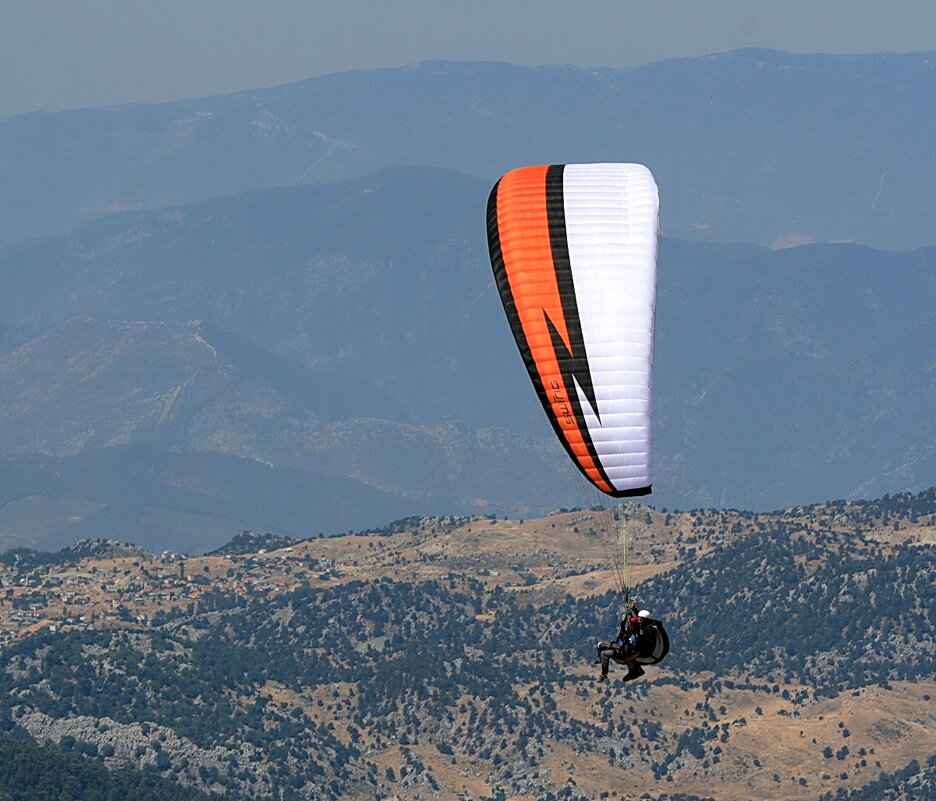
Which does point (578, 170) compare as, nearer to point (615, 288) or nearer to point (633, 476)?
point (615, 288)

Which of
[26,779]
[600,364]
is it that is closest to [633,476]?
[600,364]

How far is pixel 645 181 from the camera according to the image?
95.4 meters

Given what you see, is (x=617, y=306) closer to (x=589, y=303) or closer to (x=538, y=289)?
(x=589, y=303)

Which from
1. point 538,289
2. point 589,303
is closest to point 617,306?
point 589,303

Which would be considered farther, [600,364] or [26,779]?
[26,779]

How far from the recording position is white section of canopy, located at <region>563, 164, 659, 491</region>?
286 ft

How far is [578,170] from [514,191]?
3.35 meters

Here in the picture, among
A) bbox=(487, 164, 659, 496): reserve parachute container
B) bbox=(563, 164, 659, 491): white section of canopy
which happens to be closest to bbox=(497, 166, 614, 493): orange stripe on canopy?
bbox=(487, 164, 659, 496): reserve parachute container

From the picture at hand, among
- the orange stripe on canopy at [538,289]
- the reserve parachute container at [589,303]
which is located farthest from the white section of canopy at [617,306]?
the orange stripe on canopy at [538,289]

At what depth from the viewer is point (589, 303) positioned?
89812 mm

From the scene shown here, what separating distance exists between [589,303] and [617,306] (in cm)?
128

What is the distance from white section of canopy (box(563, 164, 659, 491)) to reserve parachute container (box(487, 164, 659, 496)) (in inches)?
1.6

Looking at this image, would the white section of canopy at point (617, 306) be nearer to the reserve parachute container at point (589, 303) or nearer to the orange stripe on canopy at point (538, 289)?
the reserve parachute container at point (589, 303)

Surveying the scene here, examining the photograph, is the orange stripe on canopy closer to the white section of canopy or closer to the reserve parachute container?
the reserve parachute container
